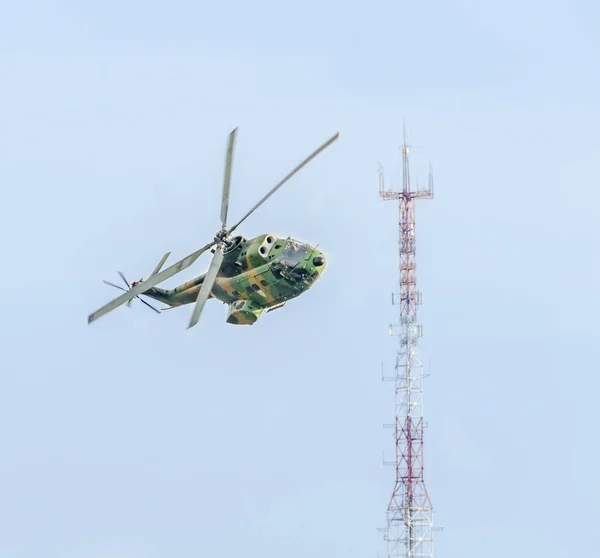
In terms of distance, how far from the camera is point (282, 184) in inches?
7869

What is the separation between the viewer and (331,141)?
200m

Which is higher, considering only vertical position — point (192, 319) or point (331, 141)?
point (331, 141)

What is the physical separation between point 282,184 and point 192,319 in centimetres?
1293

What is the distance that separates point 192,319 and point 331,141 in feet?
51.2

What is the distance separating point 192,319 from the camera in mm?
190500

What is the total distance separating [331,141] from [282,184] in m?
3.68
